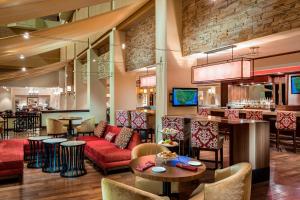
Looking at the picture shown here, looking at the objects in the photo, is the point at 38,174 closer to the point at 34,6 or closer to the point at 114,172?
the point at 114,172

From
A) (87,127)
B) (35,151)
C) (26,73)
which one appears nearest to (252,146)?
(35,151)

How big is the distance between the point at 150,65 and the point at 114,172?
13.7 feet

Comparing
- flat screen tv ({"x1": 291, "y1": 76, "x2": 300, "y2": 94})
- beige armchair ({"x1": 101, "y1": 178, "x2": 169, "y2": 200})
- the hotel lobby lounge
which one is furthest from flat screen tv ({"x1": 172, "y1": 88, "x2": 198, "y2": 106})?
flat screen tv ({"x1": 291, "y1": 76, "x2": 300, "y2": 94})

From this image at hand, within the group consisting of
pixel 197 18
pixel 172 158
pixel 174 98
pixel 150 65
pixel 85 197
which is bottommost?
pixel 85 197

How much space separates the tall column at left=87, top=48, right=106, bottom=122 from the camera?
12625 mm

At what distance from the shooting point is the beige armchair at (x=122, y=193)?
2.17m

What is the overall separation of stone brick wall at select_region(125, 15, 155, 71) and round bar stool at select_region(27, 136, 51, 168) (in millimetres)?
4144

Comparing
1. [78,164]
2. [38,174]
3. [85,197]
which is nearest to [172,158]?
[85,197]

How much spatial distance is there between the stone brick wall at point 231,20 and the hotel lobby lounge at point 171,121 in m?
0.02

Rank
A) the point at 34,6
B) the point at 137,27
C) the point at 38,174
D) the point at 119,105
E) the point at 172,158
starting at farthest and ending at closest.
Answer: the point at 119,105 → the point at 137,27 → the point at 38,174 → the point at 34,6 → the point at 172,158

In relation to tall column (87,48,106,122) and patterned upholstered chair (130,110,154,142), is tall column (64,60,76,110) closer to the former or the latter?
tall column (87,48,106,122)

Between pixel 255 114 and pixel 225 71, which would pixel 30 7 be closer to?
pixel 225 71

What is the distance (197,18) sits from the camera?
6.61 meters

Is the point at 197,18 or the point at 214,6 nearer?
the point at 214,6
